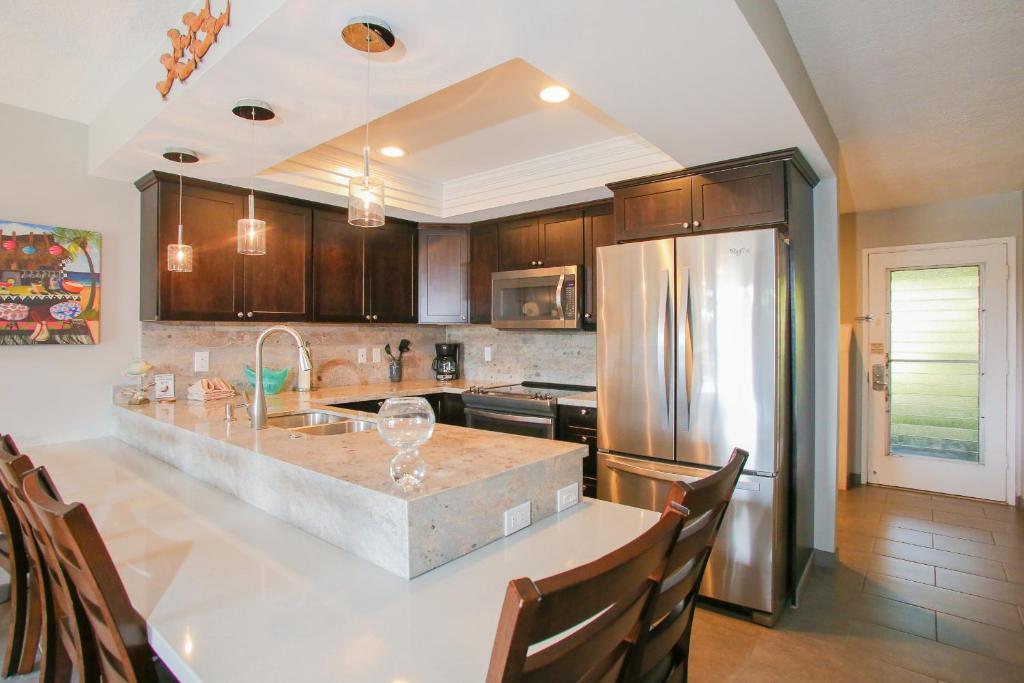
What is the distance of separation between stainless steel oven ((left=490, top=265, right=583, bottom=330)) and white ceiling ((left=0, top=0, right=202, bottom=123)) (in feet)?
7.87

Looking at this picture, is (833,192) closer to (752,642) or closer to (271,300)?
(752,642)

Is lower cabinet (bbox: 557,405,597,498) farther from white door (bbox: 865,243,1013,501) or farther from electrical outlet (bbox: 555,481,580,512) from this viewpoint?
white door (bbox: 865,243,1013,501)

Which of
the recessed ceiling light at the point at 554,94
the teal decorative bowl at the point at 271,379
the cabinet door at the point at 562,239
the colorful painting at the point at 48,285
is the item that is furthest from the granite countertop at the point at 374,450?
the cabinet door at the point at 562,239

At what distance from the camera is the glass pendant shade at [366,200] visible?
185 cm

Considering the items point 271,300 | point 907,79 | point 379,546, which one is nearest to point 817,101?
point 907,79

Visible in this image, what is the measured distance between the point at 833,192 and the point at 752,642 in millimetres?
2404

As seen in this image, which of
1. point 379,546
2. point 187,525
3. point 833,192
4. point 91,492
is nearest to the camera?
point 379,546

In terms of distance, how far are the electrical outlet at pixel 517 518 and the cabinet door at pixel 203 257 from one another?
2479mm

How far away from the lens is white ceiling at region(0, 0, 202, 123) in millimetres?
1869

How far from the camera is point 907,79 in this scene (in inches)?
91.6

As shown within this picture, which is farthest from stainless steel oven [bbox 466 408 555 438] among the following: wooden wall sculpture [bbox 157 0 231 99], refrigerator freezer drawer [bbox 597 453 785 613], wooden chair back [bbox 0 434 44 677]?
wooden wall sculpture [bbox 157 0 231 99]

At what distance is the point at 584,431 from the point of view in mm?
3236

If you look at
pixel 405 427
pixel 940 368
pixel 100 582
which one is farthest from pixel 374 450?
pixel 940 368

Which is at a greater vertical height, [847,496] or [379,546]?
[379,546]
